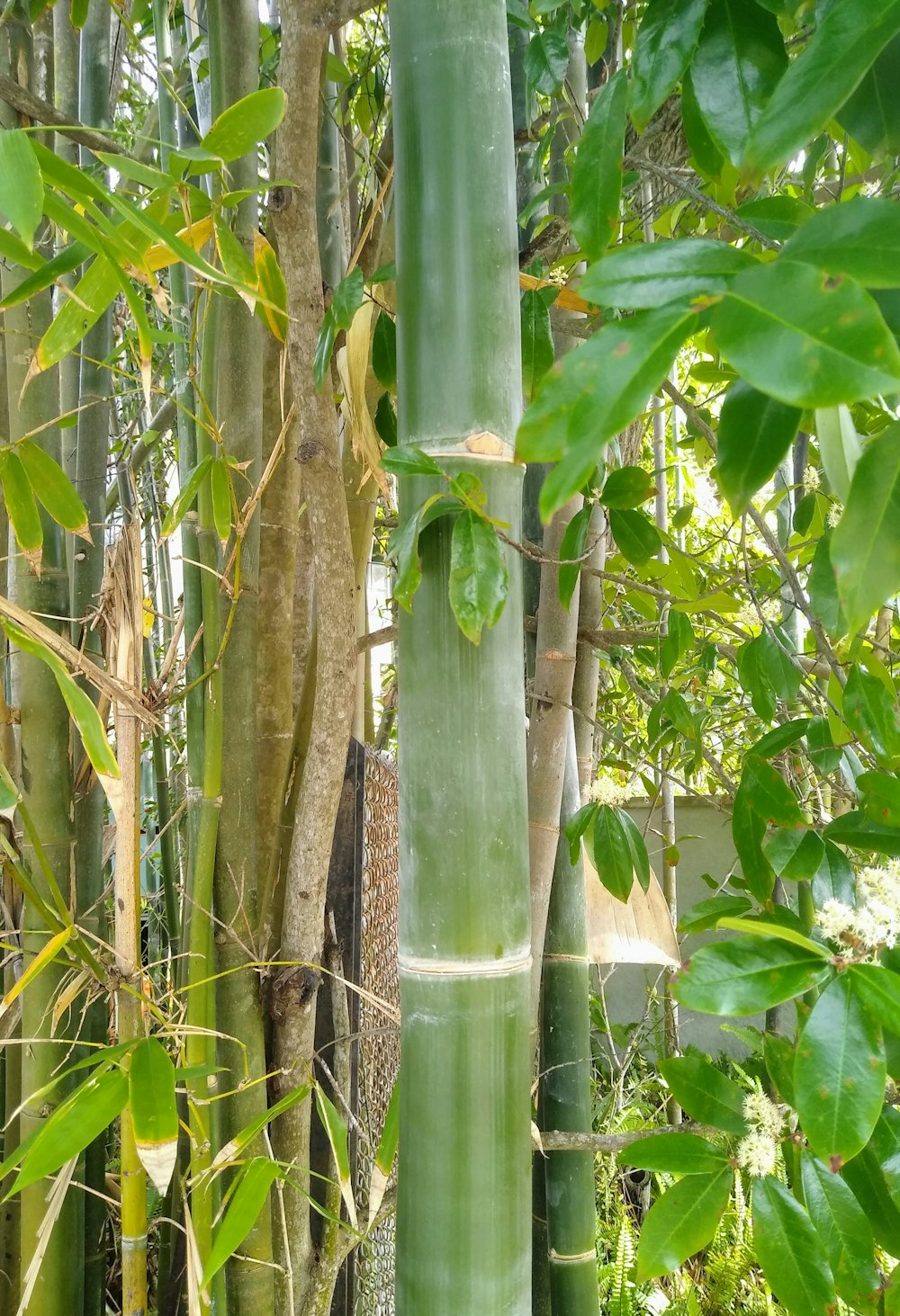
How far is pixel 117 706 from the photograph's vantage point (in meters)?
0.54

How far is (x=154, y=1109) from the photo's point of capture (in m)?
0.47

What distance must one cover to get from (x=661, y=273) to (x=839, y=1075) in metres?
0.28

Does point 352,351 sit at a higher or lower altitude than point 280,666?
higher

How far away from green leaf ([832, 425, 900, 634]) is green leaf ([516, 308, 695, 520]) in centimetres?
7

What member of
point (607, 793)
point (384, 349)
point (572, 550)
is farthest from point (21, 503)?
point (607, 793)

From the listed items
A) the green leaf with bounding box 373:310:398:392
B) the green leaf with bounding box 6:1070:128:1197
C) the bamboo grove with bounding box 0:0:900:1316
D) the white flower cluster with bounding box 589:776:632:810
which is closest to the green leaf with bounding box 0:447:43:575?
the bamboo grove with bounding box 0:0:900:1316

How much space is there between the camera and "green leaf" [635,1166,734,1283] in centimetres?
42

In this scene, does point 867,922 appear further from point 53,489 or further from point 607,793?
point 53,489

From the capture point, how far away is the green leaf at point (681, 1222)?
42 centimetres

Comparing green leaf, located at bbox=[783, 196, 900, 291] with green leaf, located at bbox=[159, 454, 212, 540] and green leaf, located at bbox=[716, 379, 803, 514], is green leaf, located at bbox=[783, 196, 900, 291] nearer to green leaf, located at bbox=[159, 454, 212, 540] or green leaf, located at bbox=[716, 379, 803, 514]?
green leaf, located at bbox=[716, 379, 803, 514]

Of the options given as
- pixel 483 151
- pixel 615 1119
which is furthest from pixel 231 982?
pixel 615 1119

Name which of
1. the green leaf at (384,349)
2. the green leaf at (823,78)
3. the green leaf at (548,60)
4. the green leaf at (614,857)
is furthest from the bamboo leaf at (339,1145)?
the green leaf at (548,60)

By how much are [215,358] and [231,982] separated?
0.46 meters

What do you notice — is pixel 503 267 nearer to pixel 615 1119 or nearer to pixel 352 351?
pixel 352 351
